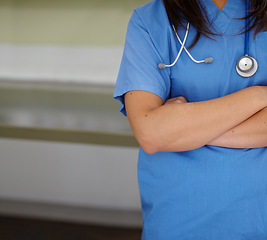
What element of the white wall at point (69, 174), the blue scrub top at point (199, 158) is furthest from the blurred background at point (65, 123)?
the blue scrub top at point (199, 158)

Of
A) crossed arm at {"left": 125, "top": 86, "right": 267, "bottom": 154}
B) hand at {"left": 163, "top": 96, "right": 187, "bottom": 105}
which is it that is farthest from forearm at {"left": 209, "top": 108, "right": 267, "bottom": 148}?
hand at {"left": 163, "top": 96, "right": 187, "bottom": 105}

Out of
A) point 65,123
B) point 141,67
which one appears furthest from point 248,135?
point 65,123

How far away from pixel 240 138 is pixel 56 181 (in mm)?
1472

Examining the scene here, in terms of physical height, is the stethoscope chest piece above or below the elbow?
above

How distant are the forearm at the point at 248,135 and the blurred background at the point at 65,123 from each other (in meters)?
1.18

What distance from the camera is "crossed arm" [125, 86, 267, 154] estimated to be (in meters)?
0.68

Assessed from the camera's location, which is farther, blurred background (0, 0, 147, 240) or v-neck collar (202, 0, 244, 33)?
blurred background (0, 0, 147, 240)

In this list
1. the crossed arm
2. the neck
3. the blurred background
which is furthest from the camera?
the blurred background

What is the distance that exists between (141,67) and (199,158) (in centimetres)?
23

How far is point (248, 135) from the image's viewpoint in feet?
2.34

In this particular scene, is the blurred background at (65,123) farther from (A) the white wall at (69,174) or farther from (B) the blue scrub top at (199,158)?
(B) the blue scrub top at (199,158)

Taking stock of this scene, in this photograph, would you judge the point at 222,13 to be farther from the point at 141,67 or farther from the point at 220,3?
the point at 141,67

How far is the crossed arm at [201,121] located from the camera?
0.68 m

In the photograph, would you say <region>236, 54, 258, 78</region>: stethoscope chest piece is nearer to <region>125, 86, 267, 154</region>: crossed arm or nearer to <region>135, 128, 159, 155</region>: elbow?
<region>125, 86, 267, 154</region>: crossed arm
